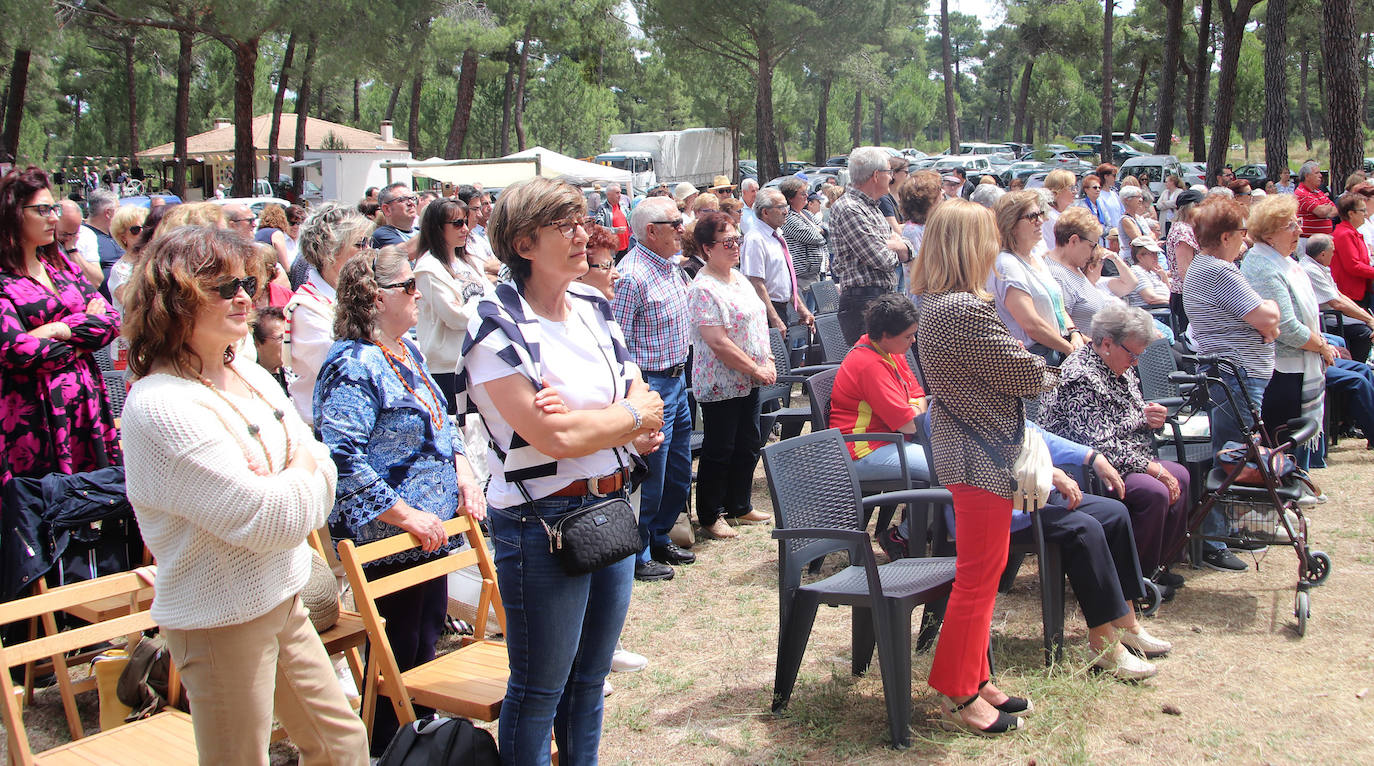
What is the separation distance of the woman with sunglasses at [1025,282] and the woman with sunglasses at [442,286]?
2486 millimetres

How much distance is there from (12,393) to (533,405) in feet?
A: 8.49

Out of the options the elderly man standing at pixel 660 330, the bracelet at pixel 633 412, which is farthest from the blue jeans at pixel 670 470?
the bracelet at pixel 633 412

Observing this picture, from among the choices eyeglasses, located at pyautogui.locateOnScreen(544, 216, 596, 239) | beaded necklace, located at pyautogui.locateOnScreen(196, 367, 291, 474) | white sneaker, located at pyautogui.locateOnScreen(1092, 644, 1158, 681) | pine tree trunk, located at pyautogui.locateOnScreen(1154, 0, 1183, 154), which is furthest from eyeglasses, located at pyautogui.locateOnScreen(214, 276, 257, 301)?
pine tree trunk, located at pyautogui.locateOnScreen(1154, 0, 1183, 154)

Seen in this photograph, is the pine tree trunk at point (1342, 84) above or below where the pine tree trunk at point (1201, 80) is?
below

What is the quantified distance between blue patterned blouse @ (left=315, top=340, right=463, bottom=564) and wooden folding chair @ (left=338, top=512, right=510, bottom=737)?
11 centimetres

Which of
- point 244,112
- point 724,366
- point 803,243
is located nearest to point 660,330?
point 724,366

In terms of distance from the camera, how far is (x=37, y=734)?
3520 mm

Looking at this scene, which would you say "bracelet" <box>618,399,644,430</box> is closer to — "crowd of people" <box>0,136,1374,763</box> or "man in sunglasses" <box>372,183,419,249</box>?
"crowd of people" <box>0,136,1374,763</box>

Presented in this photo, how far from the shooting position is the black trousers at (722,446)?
564 cm

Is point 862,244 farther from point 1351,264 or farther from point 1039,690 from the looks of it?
point 1351,264

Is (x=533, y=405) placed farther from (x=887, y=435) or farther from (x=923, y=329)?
(x=887, y=435)

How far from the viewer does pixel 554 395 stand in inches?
91.3

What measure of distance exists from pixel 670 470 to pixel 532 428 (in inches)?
115

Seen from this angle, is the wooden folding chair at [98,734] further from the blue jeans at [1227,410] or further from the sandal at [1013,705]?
the blue jeans at [1227,410]
